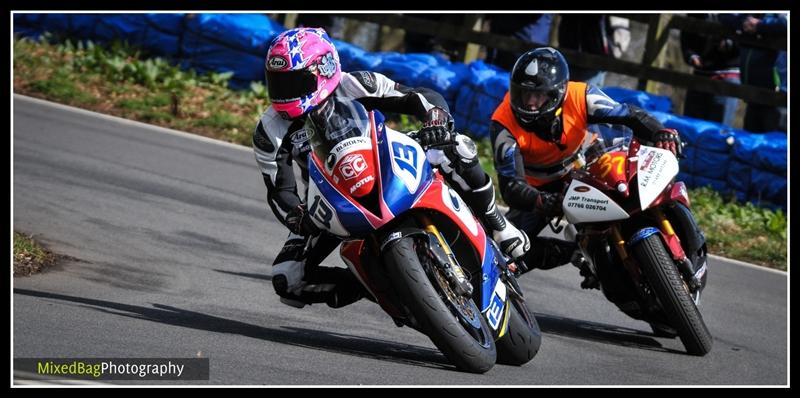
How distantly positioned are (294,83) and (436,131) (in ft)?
2.31

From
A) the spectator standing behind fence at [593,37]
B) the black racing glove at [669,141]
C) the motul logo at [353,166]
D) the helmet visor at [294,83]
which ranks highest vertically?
the helmet visor at [294,83]

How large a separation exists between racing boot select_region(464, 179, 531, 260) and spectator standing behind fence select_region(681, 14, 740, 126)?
7.37 meters

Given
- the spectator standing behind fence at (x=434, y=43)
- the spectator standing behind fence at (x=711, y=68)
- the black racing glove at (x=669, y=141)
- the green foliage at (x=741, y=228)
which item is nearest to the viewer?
the black racing glove at (x=669, y=141)

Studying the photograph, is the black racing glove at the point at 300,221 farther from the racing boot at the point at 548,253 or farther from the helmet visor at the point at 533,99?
the racing boot at the point at 548,253

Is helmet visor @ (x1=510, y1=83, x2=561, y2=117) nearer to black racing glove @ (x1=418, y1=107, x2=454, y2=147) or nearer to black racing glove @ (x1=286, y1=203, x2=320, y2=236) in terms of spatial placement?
black racing glove @ (x1=418, y1=107, x2=454, y2=147)

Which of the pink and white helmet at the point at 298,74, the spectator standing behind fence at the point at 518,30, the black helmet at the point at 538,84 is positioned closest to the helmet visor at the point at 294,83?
the pink and white helmet at the point at 298,74

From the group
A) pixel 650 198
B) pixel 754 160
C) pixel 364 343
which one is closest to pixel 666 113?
pixel 754 160

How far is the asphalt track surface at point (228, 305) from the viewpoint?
582 centimetres

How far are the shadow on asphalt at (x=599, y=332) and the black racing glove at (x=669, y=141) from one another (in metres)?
1.17

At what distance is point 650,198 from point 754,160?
5762 millimetres

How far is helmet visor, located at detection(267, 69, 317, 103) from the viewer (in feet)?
19.3

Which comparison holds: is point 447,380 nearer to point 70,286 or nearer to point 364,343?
point 364,343

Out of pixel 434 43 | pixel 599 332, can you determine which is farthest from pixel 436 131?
pixel 434 43

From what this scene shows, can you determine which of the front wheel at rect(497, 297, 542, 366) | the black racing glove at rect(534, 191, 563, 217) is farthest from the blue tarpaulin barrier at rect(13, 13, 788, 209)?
the front wheel at rect(497, 297, 542, 366)
